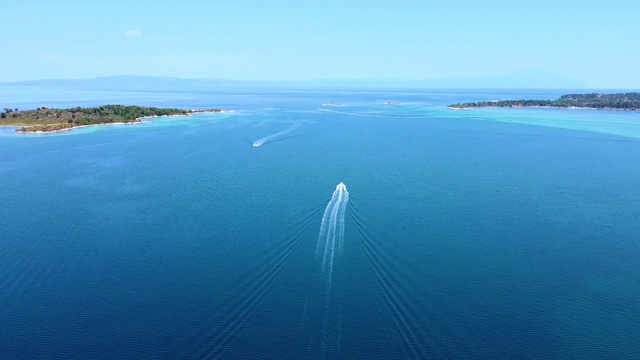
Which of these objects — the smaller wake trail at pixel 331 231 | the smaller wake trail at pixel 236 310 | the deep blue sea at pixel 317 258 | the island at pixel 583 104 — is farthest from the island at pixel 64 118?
the island at pixel 583 104

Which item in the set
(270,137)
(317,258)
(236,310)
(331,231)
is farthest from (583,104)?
(236,310)

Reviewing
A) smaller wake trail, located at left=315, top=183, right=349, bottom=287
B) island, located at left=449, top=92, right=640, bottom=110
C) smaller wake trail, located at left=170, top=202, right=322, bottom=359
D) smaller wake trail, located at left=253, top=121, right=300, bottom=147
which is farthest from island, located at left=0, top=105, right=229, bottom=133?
island, located at left=449, top=92, right=640, bottom=110

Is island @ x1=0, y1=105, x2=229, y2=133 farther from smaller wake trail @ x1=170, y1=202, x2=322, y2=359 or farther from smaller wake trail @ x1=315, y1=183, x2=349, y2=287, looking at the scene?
smaller wake trail @ x1=170, y1=202, x2=322, y2=359

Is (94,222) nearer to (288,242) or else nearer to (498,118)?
(288,242)

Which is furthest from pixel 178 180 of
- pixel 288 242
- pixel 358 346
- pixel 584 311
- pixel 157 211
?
pixel 584 311

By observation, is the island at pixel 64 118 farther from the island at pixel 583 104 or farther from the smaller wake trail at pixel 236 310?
the island at pixel 583 104
